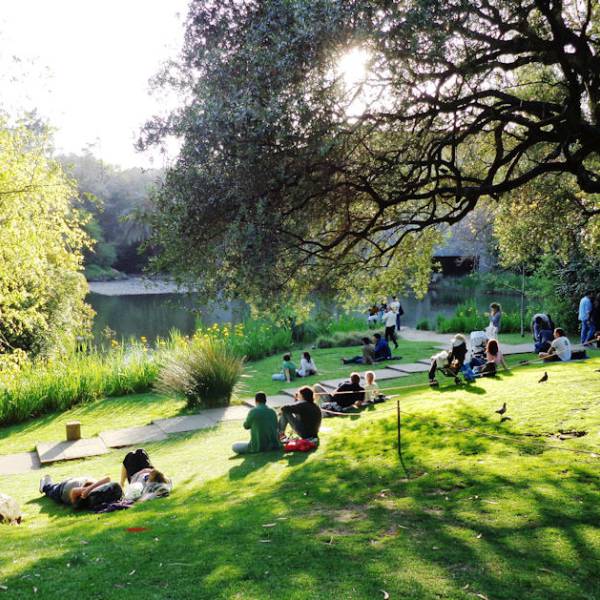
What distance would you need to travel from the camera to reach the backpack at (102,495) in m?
7.35

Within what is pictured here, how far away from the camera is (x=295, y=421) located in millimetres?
9320

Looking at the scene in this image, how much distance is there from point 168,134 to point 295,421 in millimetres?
4433

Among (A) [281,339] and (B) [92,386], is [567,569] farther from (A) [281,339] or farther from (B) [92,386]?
(A) [281,339]

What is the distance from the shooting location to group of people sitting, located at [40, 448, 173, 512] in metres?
7.36

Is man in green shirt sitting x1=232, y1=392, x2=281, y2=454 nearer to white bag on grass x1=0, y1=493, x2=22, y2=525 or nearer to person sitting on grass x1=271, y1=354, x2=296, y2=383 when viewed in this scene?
white bag on grass x1=0, y1=493, x2=22, y2=525

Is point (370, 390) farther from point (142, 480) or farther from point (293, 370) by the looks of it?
point (142, 480)

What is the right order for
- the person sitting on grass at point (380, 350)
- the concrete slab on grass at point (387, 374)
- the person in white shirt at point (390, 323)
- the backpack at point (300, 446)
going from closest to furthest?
the backpack at point (300, 446) < the concrete slab on grass at point (387, 374) < the person sitting on grass at point (380, 350) < the person in white shirt at point (390, 323)

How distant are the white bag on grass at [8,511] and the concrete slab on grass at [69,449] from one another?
2.95m

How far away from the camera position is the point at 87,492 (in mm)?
7363

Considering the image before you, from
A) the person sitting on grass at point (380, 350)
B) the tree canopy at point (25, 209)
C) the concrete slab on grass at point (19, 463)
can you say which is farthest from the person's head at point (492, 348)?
the concrete slab on grass at point (19, 463)

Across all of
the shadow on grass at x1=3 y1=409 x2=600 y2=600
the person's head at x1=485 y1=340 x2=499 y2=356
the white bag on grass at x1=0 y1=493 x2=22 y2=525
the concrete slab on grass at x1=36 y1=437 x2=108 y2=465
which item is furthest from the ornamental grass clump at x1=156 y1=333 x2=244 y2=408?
the white bag on grass at x1=0 y1=493 x2=22 y2=525

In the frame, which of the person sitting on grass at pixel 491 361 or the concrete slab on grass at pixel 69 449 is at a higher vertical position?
the person sitting on grass at pixel 491 361

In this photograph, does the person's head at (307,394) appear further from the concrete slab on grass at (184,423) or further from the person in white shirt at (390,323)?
the person in white shirt at (390,323)

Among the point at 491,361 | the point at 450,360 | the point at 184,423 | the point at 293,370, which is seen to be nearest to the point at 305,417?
the point at 184,423
